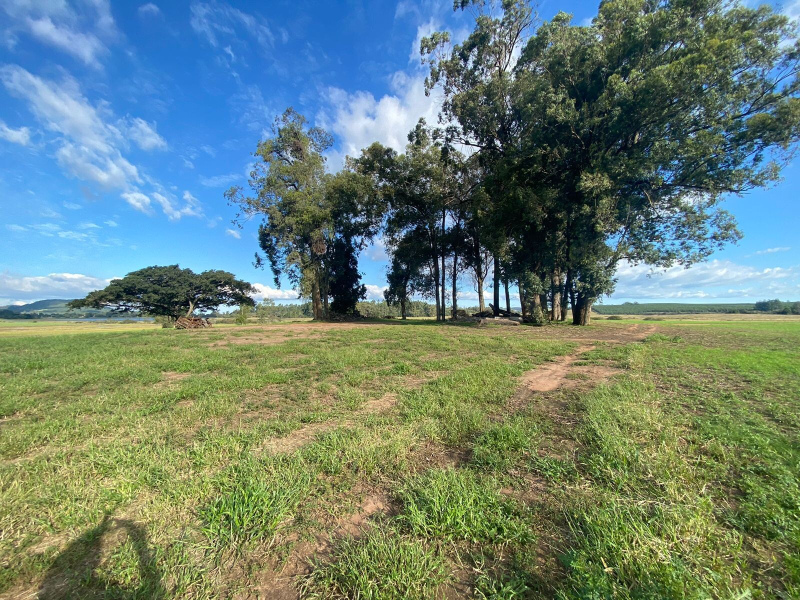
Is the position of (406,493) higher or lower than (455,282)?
lower

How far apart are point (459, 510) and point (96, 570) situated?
2.40 m

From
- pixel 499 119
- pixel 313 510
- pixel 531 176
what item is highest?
pixel 499 119

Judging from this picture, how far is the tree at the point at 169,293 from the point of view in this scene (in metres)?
45.8

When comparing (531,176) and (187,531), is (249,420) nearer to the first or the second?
(187,531)

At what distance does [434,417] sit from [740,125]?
78.5ft

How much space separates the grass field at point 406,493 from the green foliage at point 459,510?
0.6 inches

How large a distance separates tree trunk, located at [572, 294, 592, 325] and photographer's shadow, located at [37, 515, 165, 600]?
928 inches

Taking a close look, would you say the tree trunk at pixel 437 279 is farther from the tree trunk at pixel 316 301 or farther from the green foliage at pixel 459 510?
the green foliage at pixel 459 510

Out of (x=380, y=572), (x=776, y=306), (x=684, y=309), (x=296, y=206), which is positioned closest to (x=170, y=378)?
(x=380, y=572)

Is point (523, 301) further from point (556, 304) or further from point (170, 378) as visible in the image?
point (170, 378)

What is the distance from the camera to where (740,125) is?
51.6ft

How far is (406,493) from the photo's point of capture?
2543mm

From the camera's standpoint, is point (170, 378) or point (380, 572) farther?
point (170, 378)

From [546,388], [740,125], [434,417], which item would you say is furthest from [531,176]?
[434,417]
